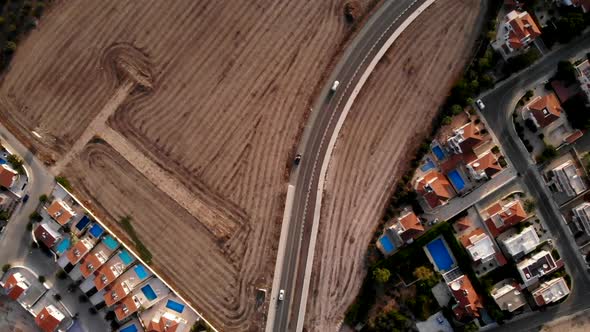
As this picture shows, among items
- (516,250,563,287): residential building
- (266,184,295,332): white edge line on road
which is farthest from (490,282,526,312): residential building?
(266,184,295,332): white edge line on road

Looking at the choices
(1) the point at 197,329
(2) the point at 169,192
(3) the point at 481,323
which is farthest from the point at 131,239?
(3) the point at 481,323

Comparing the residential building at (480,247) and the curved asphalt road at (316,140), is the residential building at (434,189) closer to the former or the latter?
the residential building at (480,247)

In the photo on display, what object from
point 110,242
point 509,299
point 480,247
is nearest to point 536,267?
point 509,299

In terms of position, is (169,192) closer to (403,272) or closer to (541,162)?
(403,272)

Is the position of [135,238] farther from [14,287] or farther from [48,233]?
[14,287]

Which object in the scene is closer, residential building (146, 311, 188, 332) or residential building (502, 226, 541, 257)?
residential building (502, 226, 541, 257)

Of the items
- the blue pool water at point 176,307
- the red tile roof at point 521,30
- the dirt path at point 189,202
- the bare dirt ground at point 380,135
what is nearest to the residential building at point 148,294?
the blue pool water at point 176,307

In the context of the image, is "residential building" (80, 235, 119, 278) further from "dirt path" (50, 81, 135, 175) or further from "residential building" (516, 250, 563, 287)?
"residential building" (516, 250, 563, 287)
